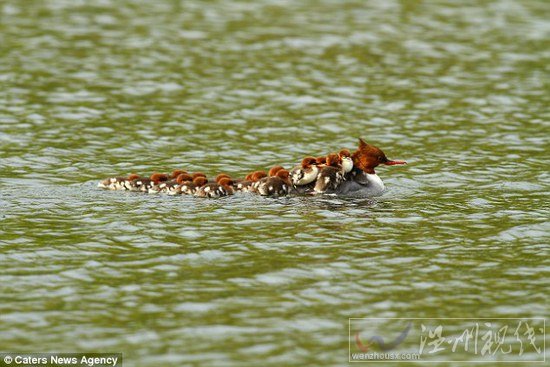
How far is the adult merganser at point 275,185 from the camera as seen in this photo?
14758mm

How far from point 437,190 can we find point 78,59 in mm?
10523

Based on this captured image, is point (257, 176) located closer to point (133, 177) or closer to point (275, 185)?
point (275, 185)

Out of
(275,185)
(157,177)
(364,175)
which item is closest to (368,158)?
(364,175)

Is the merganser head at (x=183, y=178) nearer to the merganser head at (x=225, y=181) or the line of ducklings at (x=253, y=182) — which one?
the line of ducklings at (x=253, y=182)

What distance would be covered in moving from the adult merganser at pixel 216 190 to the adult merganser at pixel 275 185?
406 mm

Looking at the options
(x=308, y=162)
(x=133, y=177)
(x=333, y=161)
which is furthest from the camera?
(x=333, y=161)

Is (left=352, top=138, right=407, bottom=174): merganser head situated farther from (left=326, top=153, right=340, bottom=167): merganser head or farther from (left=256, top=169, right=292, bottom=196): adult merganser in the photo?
(left=256, top=169, right=292, bottom=196): adult merganser

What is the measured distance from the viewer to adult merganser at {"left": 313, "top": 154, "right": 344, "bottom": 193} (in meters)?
15.0

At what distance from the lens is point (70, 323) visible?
401 inches

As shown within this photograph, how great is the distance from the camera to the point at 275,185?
14805mm

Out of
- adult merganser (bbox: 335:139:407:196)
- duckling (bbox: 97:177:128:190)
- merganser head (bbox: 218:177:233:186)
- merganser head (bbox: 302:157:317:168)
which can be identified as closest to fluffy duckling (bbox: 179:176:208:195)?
merganser head (bbox: 218:177:233:186)

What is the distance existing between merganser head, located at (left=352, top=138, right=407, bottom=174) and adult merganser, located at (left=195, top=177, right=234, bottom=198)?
1.81m

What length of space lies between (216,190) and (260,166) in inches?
87.7

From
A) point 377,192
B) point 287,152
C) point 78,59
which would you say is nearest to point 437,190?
point 377,192
